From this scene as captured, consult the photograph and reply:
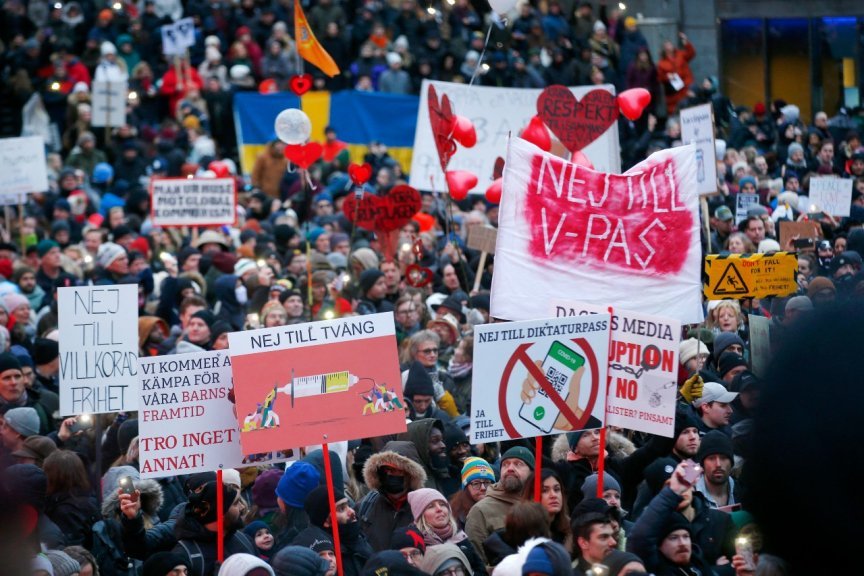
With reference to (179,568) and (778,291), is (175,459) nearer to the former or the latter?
(179,568)

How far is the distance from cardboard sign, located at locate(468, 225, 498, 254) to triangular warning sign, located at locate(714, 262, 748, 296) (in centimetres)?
301

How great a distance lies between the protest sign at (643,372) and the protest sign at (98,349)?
2866 mm

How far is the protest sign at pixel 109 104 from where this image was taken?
67.4 feet

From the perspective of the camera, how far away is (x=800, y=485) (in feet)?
5.18

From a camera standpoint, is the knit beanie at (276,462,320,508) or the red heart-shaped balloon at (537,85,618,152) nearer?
the knit beanie at (276,462,320,508)

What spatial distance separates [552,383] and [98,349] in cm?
297

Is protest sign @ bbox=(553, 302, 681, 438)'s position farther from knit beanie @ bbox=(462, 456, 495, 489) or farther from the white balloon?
the white balloon

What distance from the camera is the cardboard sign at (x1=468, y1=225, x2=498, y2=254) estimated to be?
12680 mm

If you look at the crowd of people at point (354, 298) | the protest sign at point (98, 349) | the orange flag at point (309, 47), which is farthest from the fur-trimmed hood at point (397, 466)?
the orange flag at point (309, 47)

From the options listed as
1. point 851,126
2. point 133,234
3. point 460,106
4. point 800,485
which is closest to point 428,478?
point 800,485

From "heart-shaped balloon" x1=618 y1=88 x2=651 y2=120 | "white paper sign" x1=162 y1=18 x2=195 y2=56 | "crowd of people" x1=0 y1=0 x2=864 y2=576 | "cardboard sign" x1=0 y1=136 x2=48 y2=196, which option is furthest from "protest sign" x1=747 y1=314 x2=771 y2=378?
"white paper sign" x1=162 y1=18 x2=195 y2=56

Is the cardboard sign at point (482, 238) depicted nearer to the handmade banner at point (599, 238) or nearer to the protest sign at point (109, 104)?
the handmade banner at point (599, 238)

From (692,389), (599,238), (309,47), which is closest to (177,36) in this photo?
(309,47)

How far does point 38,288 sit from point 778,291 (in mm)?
6953
